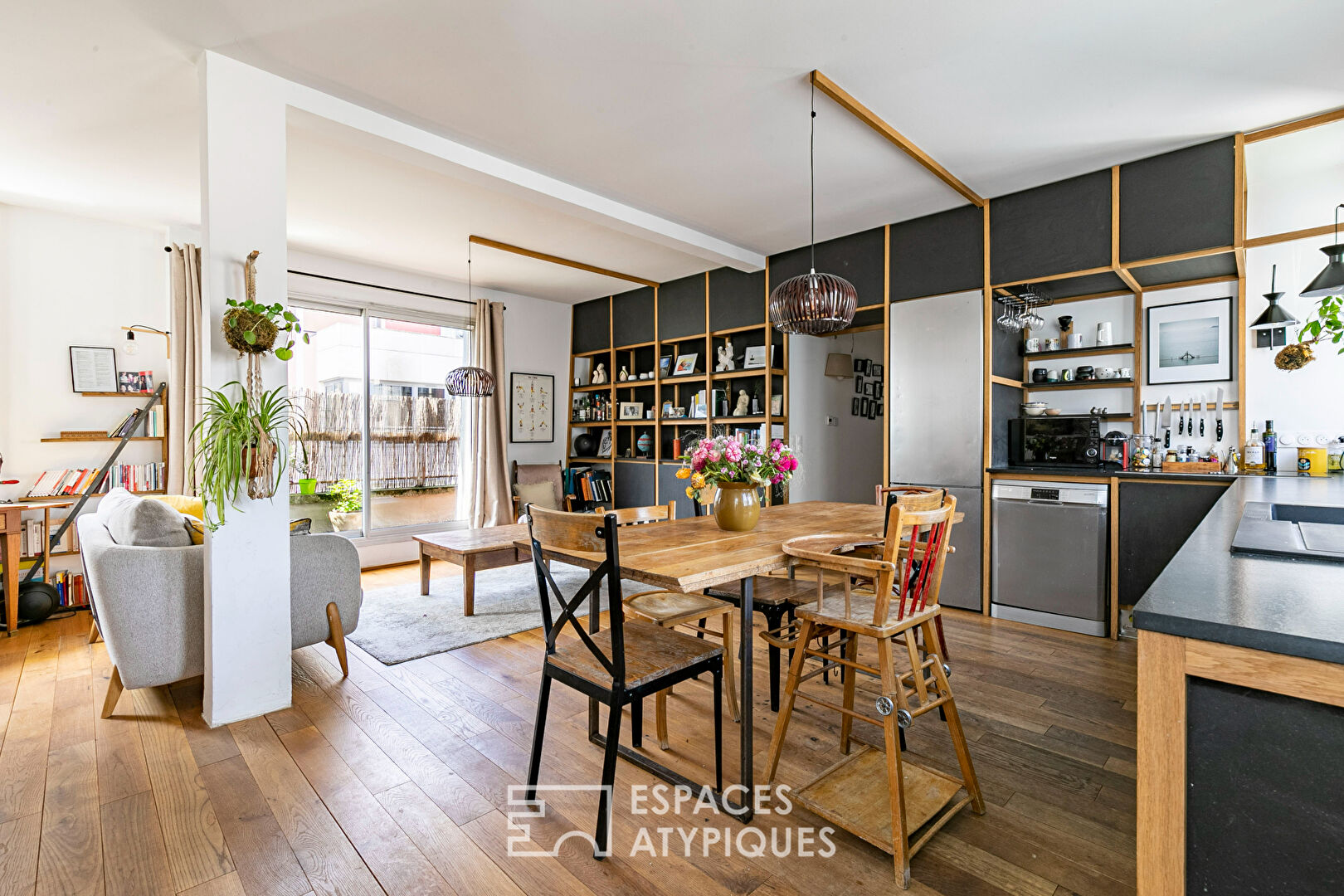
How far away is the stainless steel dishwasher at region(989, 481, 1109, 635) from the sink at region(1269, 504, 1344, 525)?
159 centimetres

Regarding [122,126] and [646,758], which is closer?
[646,758]

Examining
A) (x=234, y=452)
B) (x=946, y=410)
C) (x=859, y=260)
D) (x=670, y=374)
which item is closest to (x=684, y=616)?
(x=234, y=452)

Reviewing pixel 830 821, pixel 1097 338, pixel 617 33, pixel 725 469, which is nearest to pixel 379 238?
pixel 617 33

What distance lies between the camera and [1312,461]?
11.0ft

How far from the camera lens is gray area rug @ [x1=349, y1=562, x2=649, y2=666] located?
3.44 m

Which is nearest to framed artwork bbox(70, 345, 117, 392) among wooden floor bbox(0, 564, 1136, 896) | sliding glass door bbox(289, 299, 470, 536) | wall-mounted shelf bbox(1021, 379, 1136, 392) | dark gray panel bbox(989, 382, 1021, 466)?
sliding glass door bbox(289, 299, 470, 536)

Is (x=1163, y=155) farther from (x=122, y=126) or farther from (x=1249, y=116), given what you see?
(x=122, y=126)

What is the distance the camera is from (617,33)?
2.37 meters

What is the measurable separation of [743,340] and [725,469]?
364cm

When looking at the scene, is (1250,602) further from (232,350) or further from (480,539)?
(480,539)

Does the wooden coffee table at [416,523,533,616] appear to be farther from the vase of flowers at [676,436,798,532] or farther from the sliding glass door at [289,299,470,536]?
the vase of flowers at [676,436,798,532]

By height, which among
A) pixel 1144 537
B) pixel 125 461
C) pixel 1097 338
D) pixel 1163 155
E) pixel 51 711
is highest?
pixel 1163 155

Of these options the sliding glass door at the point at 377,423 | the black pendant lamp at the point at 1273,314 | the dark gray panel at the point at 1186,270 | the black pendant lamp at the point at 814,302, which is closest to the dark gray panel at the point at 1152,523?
the black pendant lamp at the point at 1273,314

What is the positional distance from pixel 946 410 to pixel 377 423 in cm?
489
